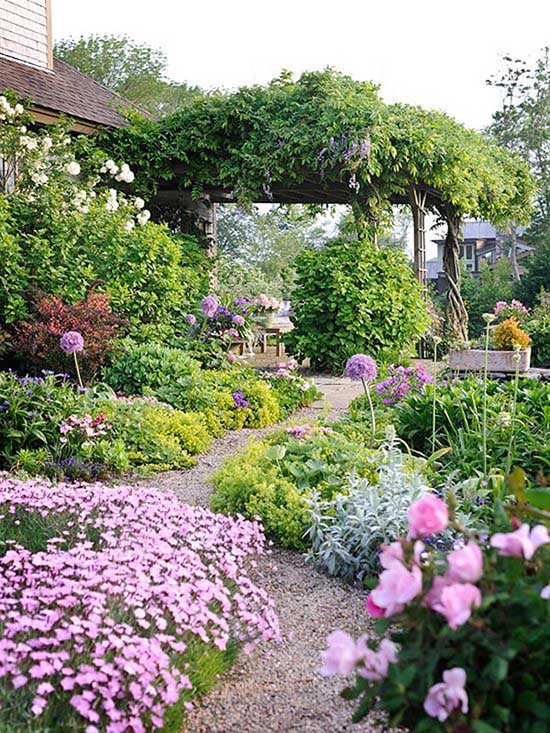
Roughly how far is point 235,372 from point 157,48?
30.0 metres

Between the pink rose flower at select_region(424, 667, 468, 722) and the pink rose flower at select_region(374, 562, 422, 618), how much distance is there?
0.41 ft

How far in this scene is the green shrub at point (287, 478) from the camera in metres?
3.65

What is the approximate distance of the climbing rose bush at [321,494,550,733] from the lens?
1.23 meters

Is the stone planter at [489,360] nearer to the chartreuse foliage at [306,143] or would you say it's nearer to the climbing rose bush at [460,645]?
the chartreuse foliage at [306,143]

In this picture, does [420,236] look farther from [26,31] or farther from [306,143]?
[26,31]

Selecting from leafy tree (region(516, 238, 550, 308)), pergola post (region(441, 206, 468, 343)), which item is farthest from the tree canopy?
pergola post (region(441, 206, 468, 343))

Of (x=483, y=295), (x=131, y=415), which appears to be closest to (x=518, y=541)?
(x=131, y=415)

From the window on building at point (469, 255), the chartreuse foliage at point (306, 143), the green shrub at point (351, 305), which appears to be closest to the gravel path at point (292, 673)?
the green shrub at point (351, 305)

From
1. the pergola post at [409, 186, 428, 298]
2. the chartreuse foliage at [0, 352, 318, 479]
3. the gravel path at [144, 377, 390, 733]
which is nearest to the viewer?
the gravel path at [144, 377, 390, 733]

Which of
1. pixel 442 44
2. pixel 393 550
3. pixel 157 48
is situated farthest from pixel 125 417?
pixel 157 48

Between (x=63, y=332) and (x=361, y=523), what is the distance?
14.4 ft

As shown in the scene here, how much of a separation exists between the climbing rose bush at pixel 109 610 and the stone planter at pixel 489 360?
664 cm

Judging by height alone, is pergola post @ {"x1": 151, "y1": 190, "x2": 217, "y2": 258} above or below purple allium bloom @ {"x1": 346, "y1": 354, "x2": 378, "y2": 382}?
above

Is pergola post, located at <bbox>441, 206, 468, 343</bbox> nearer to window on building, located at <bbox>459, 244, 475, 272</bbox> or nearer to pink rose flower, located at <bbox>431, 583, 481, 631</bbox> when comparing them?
pink rose flower, located at <bbox>431, 583, 481, 631</bbox>
